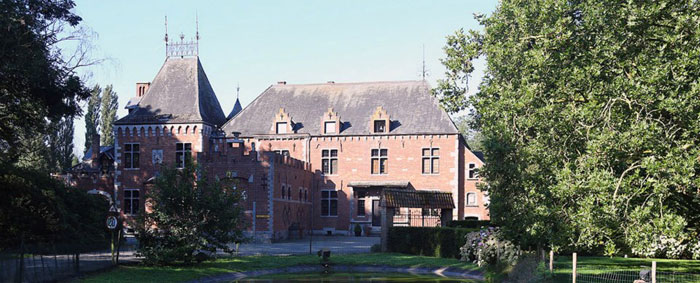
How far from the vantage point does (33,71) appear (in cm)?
1961

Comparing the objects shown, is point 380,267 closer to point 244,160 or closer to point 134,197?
point 244,160

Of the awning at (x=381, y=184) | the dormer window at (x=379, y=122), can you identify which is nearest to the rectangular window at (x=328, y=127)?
the dormer window at (x=379, y=122)

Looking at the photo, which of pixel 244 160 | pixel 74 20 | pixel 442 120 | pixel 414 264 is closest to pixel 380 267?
pixel 414 264

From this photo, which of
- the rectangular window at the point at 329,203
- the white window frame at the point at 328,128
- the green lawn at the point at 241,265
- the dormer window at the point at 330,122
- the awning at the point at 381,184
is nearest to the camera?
the green lawn at the point at 241,265

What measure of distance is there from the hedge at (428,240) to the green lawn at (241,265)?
0.76 metres

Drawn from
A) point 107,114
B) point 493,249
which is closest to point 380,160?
point 493,249

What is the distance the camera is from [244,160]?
Result: 38719mm

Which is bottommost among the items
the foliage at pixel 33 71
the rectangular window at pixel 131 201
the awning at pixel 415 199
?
the rectangular window at pixel 131 201

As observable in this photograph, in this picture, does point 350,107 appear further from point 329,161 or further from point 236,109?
point 236,109

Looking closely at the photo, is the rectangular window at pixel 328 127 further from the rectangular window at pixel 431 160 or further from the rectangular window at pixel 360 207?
the rectangular window at pixel 431 160

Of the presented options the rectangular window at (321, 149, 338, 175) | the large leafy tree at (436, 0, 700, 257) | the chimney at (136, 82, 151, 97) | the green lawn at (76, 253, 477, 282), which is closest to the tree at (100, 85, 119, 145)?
the chimney at (136, 82, 151, 97)

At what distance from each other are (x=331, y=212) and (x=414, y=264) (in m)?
21.4

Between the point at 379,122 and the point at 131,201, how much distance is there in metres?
16.5

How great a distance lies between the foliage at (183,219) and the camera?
22375 millimetres
